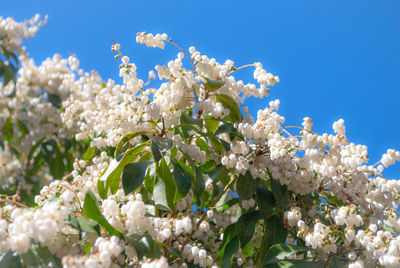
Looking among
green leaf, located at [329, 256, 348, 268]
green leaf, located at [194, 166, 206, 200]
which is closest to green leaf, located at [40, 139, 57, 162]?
green leaf, located at [194, 166, 206, 200]

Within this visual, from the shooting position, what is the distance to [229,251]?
246 cm

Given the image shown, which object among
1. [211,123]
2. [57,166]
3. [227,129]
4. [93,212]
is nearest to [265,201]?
[227,129]

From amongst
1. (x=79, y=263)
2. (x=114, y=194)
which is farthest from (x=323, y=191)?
(x=79, y=263)

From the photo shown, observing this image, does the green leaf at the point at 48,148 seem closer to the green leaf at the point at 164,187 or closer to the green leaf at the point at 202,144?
the green leaf at the point at 202,144

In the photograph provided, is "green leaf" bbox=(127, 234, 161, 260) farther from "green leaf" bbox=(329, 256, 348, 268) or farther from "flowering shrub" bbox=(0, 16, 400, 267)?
"green leaf" bbox=(329, 256, 348, 268)

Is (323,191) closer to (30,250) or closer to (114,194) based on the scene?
(114,194)

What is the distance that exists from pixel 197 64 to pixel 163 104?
13.6 inches

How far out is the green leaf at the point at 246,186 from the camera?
238 cm

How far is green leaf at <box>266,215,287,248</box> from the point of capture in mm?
2352

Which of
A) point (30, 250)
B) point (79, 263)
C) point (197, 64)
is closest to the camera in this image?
point (79, 263)

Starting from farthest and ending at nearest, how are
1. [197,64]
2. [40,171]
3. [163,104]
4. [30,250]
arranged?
[40,171] → [197,64] → [163,104] → [30,250]

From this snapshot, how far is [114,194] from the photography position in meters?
2.31

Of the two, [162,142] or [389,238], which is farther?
[162,142]

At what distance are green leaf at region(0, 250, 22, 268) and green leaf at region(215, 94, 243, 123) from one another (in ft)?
4.39
